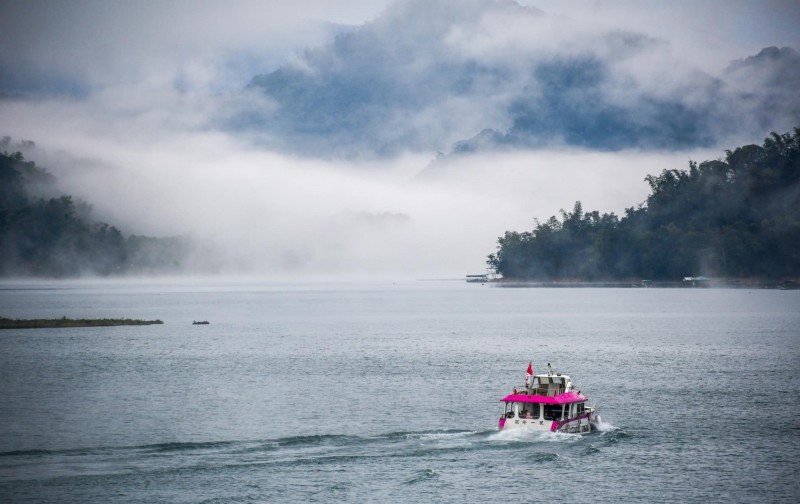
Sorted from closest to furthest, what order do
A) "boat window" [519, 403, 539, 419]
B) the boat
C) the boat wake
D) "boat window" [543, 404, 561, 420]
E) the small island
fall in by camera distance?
the boat wake, the boat, "boat window" [519, 403, 539, 419], "boat window" [543, 404, 561, 420], the small island

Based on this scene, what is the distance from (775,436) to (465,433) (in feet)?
76.2

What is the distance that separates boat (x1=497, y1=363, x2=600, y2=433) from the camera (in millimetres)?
67188

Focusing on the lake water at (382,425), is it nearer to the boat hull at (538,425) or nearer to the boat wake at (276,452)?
the boat wake at (276,452)

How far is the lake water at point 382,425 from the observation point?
182ft

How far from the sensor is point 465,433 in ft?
221

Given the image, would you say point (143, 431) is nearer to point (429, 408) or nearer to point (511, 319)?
point (429, 408)

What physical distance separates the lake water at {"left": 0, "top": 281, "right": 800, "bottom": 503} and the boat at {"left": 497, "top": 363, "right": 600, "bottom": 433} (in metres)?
1.20

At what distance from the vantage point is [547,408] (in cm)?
6819

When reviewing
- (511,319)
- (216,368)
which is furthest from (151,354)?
(511,319)

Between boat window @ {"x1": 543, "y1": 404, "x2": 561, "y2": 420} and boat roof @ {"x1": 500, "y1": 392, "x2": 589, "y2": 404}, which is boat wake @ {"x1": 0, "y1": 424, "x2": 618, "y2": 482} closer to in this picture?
boat window @ {"x1": 543, "y1": 404, "x2": 561, "y2": 420}

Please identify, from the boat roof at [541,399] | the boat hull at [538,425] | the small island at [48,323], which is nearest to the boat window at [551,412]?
the boat hull at [538,425]

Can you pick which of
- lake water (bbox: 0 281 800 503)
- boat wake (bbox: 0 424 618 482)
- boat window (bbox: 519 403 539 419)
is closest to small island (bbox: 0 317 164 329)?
lake water (bbox: 0 281 800 503)

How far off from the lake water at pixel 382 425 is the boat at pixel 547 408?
120 centimetres

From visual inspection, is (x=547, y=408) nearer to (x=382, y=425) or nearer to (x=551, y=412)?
(x=551, y=412)
